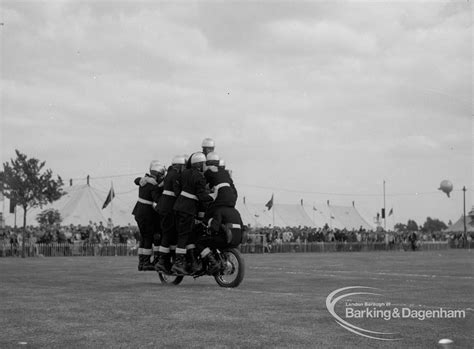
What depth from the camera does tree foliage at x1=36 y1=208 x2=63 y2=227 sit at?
44.1 m

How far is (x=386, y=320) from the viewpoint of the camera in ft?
23.5

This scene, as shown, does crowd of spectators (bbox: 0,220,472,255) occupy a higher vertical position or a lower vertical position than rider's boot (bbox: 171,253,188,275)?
higher

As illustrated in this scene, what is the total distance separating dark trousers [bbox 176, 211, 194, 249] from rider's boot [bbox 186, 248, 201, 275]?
0.59 ft

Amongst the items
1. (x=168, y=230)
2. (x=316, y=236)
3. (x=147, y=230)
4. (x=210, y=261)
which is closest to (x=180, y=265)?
(x=210, y=261)

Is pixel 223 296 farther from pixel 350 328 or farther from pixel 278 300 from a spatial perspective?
pixel 350 328

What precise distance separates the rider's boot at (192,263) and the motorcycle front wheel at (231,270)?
1.40 feet

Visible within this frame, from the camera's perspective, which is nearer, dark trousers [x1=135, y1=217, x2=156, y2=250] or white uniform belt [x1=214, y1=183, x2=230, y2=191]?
white uniform belt [x1=214, y1=183, x2=230, y2=191]

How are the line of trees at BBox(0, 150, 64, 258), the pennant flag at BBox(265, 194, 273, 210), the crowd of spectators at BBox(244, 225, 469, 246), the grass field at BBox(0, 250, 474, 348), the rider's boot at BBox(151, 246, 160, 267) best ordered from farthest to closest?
1. the pennant flag at BBox(265, 194, 273, 210)
2. the crowd of spectators at BBox(244, 225, 469, 246)
3. the line of trees at BBox(0, 150, 64, 258)
4. the rider's boot at BBox(151, 246, 160, 267)
5. the grass field at BBox(0, 250, 474, 348)

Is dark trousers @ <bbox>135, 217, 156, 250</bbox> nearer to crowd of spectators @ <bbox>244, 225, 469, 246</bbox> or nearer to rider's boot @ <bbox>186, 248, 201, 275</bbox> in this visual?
rider's boot @ <bbox>186, 248, 201, 275</bbox>

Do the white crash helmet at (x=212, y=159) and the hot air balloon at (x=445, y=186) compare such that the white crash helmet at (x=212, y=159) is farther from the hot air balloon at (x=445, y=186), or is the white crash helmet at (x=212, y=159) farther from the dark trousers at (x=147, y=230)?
the hot air balloon at (x=445, y=186)

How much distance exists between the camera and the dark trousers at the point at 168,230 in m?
13.0

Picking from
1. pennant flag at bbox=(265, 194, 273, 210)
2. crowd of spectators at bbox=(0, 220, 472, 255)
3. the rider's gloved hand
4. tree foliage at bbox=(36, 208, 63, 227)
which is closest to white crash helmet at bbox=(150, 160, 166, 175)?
the rider's gloved hand

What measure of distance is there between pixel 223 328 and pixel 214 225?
522cm

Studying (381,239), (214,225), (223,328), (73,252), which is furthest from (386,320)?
(381,239)
